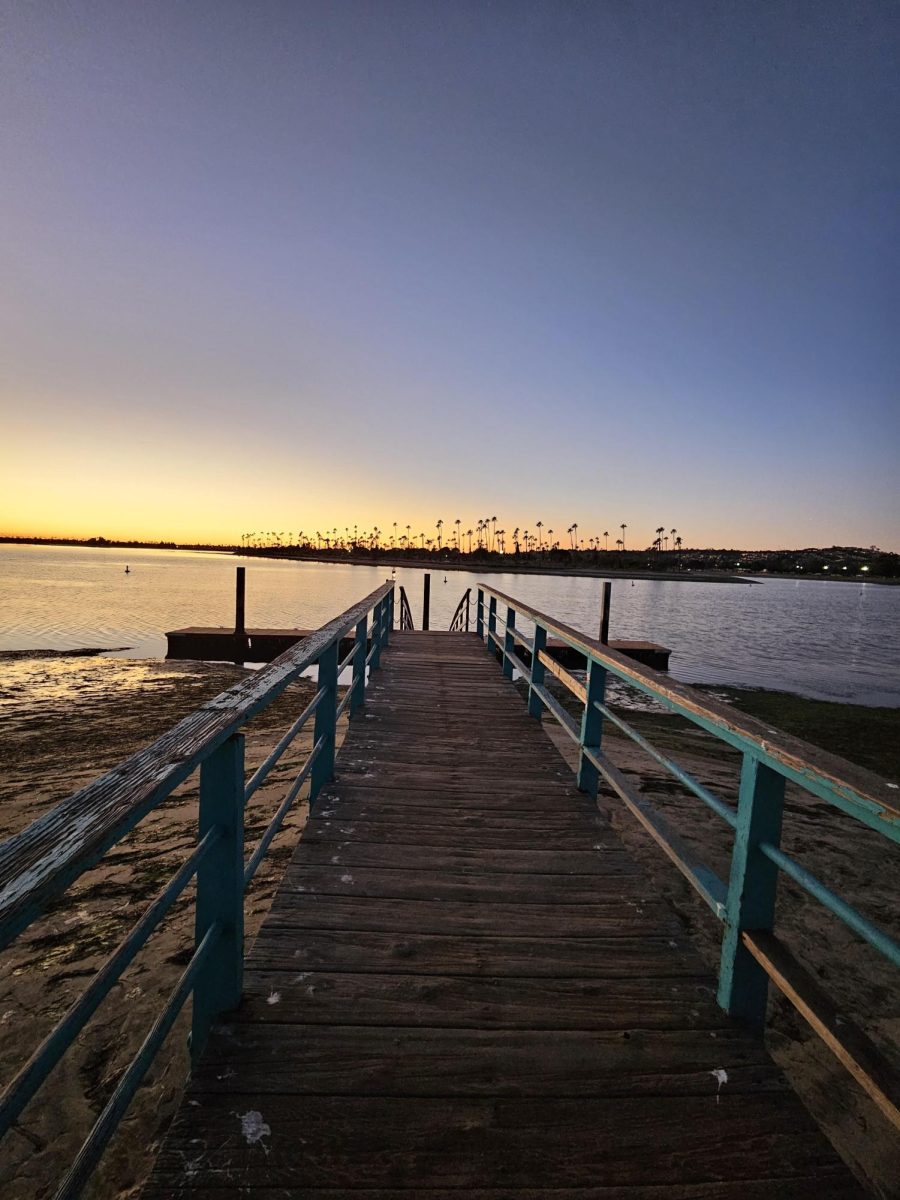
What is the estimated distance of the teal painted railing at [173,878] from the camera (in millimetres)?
980

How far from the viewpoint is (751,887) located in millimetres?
1944

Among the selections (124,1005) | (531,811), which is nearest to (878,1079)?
(531,811)

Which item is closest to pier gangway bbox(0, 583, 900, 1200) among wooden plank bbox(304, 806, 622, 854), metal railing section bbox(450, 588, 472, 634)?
wooden plank bbox(304, 806, 622, 854)

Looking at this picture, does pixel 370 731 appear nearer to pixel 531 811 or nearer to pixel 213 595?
pixel 531 811

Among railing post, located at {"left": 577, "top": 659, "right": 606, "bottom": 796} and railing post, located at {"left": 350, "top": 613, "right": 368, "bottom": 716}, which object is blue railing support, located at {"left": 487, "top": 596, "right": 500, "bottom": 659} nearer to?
railing post, located at {"left": 350, "top": 613, "right": 368, "bottom": 716}

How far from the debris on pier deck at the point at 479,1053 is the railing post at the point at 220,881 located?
10cm

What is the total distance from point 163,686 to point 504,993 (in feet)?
48.0

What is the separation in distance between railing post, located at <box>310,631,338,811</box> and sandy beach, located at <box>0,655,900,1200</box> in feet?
2.59

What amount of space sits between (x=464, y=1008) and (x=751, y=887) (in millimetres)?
1030

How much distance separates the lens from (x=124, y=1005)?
9.14ft

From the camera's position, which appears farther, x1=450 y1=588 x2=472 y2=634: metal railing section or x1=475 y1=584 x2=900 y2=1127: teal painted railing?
x1=450 y1=588 x2=472 y2=634: metal railing section

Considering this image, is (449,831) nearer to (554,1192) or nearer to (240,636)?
(554,1192)

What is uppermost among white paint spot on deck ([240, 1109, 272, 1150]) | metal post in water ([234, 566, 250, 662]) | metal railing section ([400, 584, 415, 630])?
white paint spot on deck ([240, 1109, 272, 1150])

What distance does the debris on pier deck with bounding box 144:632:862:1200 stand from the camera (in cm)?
147
